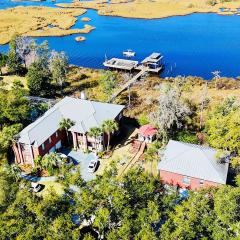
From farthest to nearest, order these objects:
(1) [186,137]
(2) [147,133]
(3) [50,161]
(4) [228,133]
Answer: (2) [147,133] < (1) [186,137] < (3) [50,161] < (4) [228,133]

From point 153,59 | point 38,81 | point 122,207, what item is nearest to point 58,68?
point 38,81

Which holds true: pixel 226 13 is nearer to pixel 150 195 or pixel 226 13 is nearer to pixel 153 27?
pixel 153 27

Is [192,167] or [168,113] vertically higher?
[168,113]

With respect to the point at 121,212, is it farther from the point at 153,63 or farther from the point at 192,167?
the point at 153,63

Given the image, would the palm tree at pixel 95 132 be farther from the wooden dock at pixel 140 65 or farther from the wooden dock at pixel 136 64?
the wooden dock at pixel 136 64

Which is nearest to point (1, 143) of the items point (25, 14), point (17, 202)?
point (17, 202)

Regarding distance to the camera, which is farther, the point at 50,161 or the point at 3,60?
the point at 3,60

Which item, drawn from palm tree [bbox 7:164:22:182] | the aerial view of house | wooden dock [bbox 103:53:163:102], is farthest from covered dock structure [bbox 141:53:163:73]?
palm tree [bbox 7:164:22:182]

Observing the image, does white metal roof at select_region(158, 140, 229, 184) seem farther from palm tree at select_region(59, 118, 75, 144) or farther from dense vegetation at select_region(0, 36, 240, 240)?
palm tree at select_region(59, 118, 75, 144)
